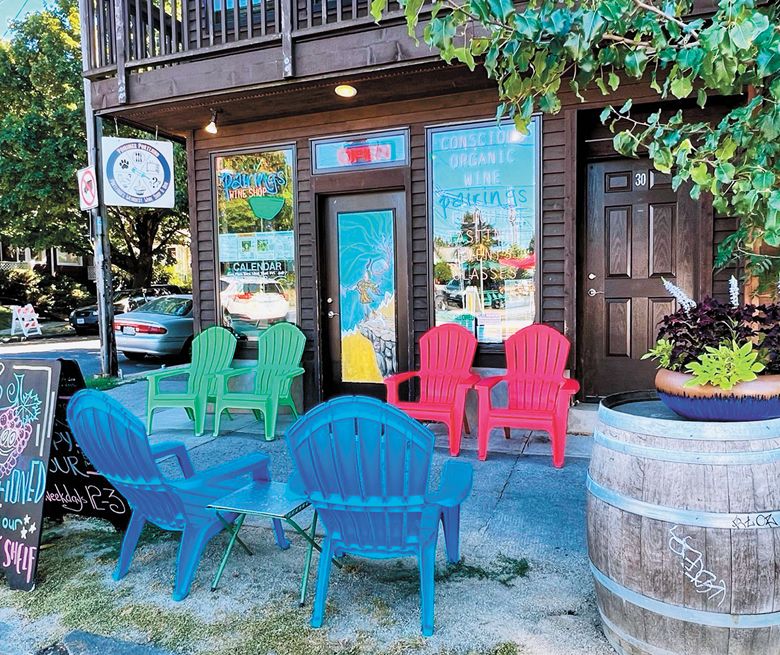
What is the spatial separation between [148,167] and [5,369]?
10.1ft

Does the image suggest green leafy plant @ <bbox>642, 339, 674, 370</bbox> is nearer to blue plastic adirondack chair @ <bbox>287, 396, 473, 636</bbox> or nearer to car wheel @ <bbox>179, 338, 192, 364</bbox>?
blue plastic adirondack chair @ <bbox>287, 396, 473, 636</bbox>

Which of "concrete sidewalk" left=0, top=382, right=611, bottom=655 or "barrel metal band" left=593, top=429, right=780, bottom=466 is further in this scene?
"concrete sidewalk" left=0, top=382, right=611, bottom=655

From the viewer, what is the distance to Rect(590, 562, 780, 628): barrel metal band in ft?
5.17

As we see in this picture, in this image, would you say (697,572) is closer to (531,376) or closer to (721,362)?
(721,362)

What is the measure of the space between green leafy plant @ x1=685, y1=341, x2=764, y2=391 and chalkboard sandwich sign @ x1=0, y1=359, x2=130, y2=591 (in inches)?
93.6

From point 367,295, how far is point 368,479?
124 inches

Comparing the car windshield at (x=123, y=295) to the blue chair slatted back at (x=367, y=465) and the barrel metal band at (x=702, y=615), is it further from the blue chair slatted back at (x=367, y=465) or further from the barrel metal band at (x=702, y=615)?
the barrel metal band at (x=702, y=615)

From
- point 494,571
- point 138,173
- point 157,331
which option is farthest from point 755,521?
point 157,331

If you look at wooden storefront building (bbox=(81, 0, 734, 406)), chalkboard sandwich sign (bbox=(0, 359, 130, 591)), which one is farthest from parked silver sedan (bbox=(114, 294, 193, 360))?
chalkboard sandwich sign (bbox=(0, 359, 130, 591))

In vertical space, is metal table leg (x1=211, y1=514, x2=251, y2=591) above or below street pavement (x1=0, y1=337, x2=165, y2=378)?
above

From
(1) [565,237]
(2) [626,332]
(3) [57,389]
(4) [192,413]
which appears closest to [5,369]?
(3) [57,389]

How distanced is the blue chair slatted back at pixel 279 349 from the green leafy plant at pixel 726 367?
3462 millimetres

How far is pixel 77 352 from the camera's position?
1091 centimetres

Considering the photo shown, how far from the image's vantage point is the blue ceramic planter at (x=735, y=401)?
1.71 metres
